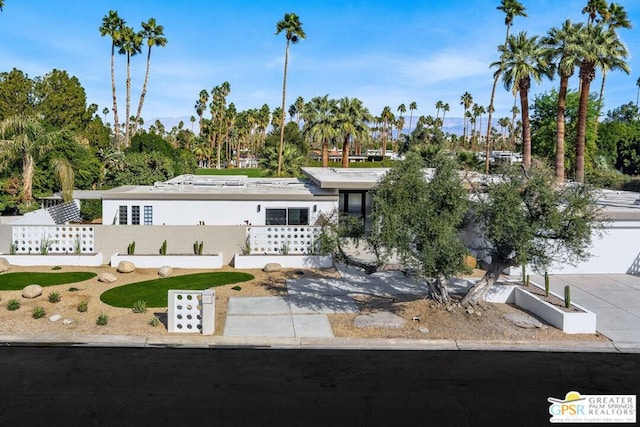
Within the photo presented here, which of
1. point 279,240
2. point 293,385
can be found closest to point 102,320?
point 293,385

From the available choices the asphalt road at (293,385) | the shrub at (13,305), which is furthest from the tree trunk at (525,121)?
the shrub at (13,305)

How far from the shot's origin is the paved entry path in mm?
14188

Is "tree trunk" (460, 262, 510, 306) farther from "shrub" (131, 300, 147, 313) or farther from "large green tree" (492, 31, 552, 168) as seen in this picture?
"large green tree" (492, 31, 552, 168)

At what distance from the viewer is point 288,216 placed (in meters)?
24.1

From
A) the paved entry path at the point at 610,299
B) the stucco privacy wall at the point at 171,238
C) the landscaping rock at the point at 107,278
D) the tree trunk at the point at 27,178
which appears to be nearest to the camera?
the paved entry path at the point at 610,299

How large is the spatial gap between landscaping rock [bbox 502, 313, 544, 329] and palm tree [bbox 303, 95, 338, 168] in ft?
Result: 127

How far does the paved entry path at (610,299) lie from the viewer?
14.2 metres

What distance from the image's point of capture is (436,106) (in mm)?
146500

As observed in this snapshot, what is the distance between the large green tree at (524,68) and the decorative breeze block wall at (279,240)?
24077 millimetres

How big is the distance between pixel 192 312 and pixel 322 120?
137 ft

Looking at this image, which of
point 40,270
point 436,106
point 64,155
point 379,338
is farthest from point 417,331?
point 436,106

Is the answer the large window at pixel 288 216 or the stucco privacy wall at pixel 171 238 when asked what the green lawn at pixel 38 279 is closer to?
the stucco privacy wall at pixel 171 238

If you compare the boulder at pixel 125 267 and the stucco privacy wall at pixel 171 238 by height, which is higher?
the stucco privacy wall at pixel 171 238

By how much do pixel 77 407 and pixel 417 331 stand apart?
818 centimetres
